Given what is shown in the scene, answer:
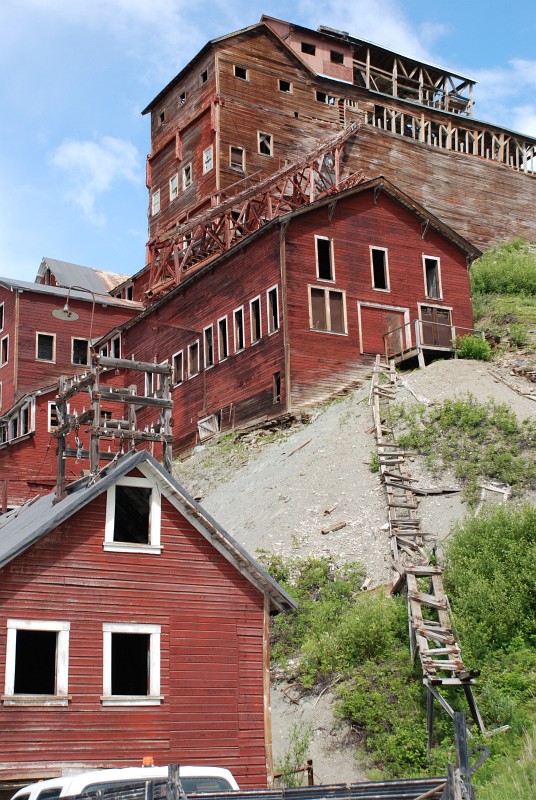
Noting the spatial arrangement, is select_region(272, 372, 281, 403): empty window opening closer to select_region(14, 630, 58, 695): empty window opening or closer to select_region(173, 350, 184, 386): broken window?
select_region(173, 350, 184, 386): broken window

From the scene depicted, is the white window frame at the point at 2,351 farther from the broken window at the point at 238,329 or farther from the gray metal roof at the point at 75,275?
the broken window at the point at 238,329

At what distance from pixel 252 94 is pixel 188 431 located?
2318 centimetres

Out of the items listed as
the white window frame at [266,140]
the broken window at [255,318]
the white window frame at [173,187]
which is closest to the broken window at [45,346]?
the white window frame at [173,187]

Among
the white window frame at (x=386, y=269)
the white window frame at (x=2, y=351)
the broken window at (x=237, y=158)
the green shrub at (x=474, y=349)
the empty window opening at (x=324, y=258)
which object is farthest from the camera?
the broken window at (x=237, y=158)

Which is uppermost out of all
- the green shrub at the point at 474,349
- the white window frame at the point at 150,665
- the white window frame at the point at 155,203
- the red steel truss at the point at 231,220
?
the white window frame at the point at 155,203

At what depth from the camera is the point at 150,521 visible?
21031 mm

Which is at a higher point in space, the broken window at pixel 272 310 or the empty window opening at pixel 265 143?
the empty window opening at pixel 265 143

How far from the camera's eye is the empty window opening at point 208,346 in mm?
45000

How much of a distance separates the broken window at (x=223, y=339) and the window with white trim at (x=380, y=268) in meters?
6.42

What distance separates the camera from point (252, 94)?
5966 cm

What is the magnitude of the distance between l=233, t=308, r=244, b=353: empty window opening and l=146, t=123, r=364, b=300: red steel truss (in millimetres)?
8201

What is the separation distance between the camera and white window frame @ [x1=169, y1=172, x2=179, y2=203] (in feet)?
202

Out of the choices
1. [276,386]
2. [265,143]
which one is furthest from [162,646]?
[265,143]

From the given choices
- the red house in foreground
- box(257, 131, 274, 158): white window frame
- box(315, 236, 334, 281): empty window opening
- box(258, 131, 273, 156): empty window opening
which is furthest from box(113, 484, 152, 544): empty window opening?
box(258, 131, 273, 156): empty window opening
